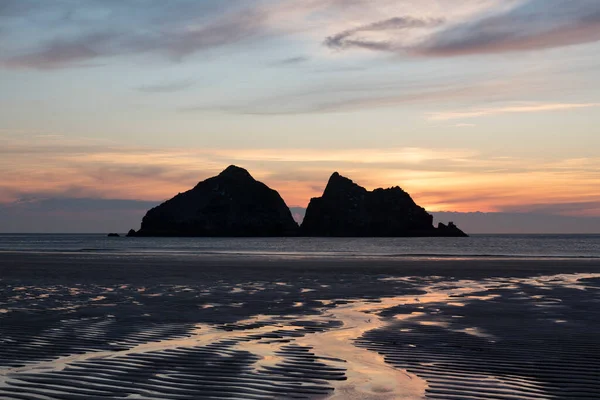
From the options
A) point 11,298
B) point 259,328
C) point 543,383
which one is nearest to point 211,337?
point 259,328

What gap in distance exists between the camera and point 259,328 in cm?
1538

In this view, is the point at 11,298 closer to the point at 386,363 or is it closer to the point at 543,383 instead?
the point at 386,363

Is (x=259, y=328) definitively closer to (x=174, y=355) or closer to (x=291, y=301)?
(x=174, y=355)

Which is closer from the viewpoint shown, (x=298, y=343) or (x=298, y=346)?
(x=298, y=346)

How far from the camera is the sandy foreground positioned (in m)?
9.17

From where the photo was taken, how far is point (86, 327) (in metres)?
15.4

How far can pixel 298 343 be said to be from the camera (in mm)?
13117

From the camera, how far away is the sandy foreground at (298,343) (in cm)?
917

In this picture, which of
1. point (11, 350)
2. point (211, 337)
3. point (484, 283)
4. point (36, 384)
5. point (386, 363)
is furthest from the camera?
point (484, 283)

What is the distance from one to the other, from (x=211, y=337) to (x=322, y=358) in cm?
328

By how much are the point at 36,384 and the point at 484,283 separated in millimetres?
24253

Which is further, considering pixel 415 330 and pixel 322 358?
pixel 415 330

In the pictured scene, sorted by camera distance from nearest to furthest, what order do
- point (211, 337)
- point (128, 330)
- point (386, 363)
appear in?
1. point (386, 363)
2. point (211, 337)
3. point (128, 330)

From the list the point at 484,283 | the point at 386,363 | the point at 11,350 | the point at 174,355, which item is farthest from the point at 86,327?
the point at 484,283
